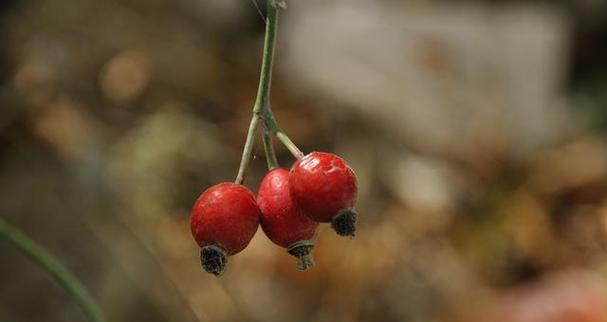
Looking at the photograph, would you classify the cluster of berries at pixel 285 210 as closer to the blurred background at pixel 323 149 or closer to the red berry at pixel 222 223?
the red berry at pixel 222 223

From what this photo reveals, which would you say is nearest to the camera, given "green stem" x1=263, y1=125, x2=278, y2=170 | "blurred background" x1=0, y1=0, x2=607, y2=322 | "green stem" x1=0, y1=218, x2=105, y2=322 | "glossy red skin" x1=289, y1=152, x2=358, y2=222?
"glossy red skin" x1=289, y1=152, x2=358, y2=222

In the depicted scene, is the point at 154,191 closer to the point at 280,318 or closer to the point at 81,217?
the point at 81,217

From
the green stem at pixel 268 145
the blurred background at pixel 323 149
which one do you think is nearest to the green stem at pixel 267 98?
the green stem at pixel 268 145

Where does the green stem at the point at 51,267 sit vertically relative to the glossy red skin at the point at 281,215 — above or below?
above

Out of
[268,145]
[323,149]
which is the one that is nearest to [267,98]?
[268,145]

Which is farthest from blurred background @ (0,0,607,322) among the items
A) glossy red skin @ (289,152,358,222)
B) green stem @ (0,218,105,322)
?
glossy red skin @ (289,152,358,222)

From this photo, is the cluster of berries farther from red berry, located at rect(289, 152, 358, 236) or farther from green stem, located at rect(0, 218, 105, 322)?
green stem, located at rect(0, 218, 105, 322)

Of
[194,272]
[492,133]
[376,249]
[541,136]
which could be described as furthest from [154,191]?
[541,136]

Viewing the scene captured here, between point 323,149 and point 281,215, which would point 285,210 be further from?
point 323,149
